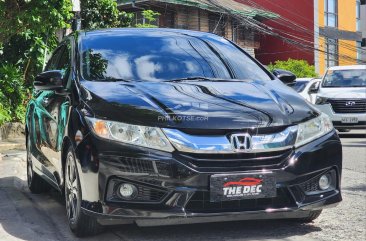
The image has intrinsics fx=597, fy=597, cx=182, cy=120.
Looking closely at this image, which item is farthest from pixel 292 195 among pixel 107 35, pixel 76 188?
pixel 107 35

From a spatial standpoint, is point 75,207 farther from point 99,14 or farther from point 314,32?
point 314,32

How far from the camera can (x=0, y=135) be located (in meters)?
12.0

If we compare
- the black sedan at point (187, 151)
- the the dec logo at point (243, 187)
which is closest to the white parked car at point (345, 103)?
the black sedan at point (187, 151)

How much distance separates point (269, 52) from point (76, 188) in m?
35.3

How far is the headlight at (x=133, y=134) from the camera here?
3.98 m

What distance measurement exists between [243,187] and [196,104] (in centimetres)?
69

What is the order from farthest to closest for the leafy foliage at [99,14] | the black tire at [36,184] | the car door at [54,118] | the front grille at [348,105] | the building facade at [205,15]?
the building facade at [205,15] < the leafy foliage at [99,14] < the front grille at [348,105] < the black tire at [36,184] < the car door at [54,118]

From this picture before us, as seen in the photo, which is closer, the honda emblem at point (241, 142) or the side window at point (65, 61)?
the honda emblem at point (241, 142)

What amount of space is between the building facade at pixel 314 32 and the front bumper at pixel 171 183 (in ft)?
104

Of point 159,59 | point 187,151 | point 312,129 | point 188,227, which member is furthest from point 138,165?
point 159,59

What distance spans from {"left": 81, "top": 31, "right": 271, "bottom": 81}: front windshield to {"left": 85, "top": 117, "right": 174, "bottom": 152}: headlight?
2.82 feet

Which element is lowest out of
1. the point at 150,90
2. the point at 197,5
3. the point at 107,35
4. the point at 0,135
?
the point at 0,135

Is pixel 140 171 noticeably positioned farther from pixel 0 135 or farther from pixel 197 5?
pixel 197 5

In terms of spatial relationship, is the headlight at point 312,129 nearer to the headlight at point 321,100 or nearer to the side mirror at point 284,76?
the side mirror at point 284,76
